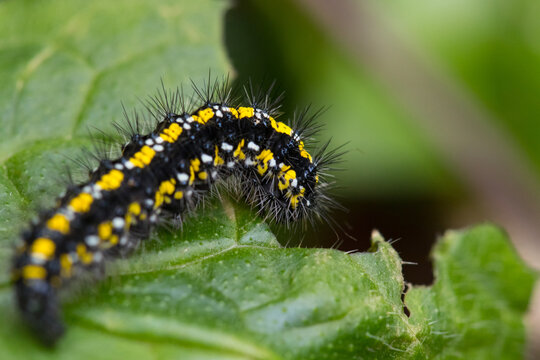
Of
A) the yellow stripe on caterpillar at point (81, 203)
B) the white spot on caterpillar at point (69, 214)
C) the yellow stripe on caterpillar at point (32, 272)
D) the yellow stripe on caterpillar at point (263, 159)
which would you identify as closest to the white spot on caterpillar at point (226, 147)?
the yellow stripe on caterpillar at point (263, 159)

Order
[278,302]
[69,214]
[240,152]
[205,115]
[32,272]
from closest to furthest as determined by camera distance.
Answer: [32,272]
[69,214]
[278,302]
[205,115]
[240,152]

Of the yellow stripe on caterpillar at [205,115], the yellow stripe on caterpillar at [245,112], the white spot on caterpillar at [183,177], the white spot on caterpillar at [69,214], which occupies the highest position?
the yellow stripe on caterpillar at [245,112]

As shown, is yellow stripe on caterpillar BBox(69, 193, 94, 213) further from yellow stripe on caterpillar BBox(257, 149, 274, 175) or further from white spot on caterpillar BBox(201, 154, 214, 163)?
yellow stripe on caterpillar BBox(257, 149, 274, 175)

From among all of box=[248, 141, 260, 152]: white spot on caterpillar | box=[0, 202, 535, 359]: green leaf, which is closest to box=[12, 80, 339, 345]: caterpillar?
box=[248, 141, 260, 152]: white spot on caterpillar

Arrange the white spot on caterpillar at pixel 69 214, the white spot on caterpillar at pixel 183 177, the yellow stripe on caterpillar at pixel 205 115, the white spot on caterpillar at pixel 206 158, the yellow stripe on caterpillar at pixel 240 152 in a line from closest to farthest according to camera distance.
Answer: the white spot on caterpillar at pixel 69 214 < the white spot on caterpillar at pixel 183 177 < the white spot on caterpillar at pixel 206 158 < the yellow stripe on caterpillar at pixel 205 115 < the yellow stripe on caterpillar at pixel 240 152

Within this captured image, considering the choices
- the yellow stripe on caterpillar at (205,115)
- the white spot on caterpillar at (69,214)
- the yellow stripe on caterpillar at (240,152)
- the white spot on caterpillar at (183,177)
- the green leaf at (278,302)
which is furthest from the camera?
the yellow stripe on caterpillar at (240,152)

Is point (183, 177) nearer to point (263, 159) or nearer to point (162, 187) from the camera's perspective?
point (162, 187)

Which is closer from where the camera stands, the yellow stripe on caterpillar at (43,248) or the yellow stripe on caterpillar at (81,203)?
the yellow stripe on caterpillar at (43,248)

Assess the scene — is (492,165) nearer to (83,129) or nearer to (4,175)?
(83,129)

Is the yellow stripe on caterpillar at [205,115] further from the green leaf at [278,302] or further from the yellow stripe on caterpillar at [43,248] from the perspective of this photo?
the yellow stripe on caterpillar at [43,248]

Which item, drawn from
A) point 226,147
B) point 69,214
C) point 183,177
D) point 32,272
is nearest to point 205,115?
point 226,147
